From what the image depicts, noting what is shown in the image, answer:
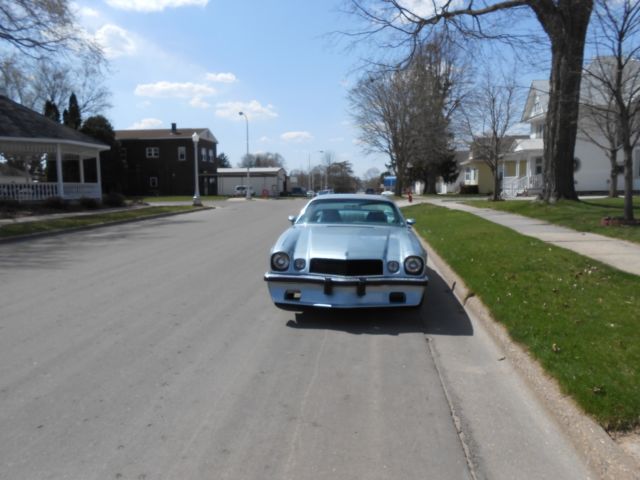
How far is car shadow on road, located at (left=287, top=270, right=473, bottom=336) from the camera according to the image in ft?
19.7

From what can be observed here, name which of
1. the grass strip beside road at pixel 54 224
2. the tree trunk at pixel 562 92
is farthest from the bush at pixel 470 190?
the grass strip beside road at pixel 54 224

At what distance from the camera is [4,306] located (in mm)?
7078

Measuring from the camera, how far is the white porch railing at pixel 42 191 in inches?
1018

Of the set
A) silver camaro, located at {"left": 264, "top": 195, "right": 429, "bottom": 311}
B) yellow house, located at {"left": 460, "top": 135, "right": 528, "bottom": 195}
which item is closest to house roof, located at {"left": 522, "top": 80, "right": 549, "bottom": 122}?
yellow house, located at {"left": 460, "top": 135, "right": 528, "bottom": 195}

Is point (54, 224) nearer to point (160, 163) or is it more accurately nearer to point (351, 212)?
point (351, 212)

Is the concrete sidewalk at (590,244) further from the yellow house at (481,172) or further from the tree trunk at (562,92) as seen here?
the yellow house at (481,172)

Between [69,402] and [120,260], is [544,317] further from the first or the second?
[120,260]

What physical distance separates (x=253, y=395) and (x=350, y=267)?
2.12 m

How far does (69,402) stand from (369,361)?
97.3 inches

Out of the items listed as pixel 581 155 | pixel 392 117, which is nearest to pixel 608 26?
pixel 581 155

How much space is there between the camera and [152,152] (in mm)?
62750

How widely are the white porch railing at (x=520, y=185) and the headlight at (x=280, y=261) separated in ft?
116

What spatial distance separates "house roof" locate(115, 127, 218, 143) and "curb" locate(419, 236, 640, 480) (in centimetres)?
6062

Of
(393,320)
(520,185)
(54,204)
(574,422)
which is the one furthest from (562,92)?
(520,185)
